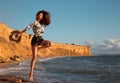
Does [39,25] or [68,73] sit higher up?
[39,25]

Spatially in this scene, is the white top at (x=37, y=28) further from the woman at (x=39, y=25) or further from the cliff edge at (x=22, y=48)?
the cliff edge at (x=22, y=48)

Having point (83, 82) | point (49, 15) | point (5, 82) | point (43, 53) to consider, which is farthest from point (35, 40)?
point (43, 53)

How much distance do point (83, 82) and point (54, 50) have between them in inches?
5988

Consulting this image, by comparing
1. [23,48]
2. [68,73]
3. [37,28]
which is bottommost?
[68,73]

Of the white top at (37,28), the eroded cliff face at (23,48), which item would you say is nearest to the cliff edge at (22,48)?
the eroded cliff face at (23,48)

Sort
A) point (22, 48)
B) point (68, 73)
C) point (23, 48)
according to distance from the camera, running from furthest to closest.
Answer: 1. point (23, 48)
2. point (22, 48)
3. point (68, 73)

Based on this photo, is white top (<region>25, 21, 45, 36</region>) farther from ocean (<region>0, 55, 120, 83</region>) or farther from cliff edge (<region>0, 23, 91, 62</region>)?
cliff edge (<region>0, 23, 91, 62</region>)

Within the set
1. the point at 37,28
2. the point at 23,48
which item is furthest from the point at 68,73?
the point at 23,48

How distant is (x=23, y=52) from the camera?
358 ft

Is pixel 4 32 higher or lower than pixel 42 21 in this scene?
higher

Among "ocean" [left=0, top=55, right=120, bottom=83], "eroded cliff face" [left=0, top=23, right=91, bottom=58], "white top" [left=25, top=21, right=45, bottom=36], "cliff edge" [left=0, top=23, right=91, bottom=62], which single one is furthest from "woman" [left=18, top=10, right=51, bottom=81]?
"eroded cliff face" [left=0, top=23, right=91, bottom=58]

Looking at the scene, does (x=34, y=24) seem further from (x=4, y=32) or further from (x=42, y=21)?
(x=4, y=32)

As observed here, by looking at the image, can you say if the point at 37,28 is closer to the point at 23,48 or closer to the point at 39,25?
the point at 39,25

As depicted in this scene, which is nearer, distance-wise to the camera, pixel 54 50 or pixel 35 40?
pixel 35 40
